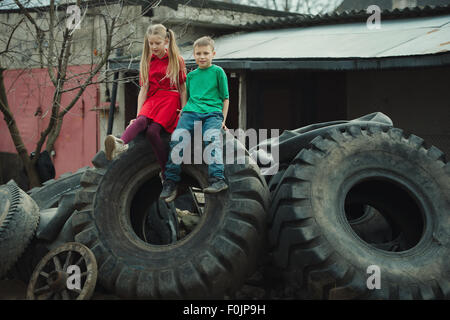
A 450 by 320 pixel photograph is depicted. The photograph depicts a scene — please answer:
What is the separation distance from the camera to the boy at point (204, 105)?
358 centimetres

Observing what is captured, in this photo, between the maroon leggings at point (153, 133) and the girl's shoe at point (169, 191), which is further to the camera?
the maroon leggings at point (153, 133)

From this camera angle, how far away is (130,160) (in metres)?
3.96

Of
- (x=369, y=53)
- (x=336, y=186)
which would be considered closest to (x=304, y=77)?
(x=369, y=53)

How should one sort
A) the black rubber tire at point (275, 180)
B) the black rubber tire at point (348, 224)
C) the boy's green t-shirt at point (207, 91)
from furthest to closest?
the black rubber tire at point (275, 180) → the boy's green t-shirt at point (207, 91) → the black rubber tire at point (348, 224)

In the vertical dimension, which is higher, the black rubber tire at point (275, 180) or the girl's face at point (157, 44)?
the girl's face at point (157, 44)

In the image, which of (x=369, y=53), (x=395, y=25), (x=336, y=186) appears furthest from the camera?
(x=395, y=25)

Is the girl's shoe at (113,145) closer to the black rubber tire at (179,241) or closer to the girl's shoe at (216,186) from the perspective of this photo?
the black rubber tire at (179,241)

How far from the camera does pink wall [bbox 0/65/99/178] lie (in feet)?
34.0

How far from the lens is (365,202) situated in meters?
4.14

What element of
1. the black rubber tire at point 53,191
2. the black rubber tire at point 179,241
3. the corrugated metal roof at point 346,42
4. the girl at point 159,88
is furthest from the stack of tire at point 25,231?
the corrugated metal roof at point 346,42

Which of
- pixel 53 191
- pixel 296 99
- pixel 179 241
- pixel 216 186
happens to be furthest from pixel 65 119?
pixel 216 186

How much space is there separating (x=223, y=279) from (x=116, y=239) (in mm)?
1015

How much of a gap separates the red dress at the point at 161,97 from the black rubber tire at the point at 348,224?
114 centimetres
